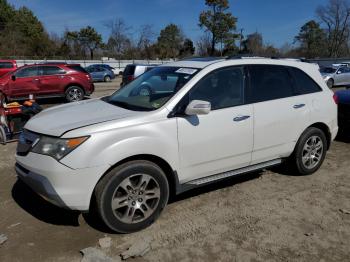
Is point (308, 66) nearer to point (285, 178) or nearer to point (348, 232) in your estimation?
point (285, 178)

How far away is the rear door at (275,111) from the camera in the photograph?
4.50m

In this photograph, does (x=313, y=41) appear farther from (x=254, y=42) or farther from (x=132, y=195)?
(x=132, y=195)

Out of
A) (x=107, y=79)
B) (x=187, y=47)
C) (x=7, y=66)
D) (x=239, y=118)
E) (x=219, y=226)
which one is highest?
(x=187, y=47)

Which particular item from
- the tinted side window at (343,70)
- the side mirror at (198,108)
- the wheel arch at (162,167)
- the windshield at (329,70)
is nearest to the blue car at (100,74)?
the windshield at (329,70)

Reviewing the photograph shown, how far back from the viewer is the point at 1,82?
1408cm

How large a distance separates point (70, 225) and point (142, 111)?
1.49 metres

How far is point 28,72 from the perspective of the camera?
1434 cm

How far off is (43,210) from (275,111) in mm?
3131

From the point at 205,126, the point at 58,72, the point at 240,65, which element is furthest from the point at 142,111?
the point at 58,72

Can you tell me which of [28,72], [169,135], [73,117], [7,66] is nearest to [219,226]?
[169,135]

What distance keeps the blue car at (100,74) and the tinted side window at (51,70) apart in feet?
55.1

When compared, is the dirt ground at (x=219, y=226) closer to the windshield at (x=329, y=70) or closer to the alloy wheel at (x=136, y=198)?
the alloy wheel at (x=136, y=198)

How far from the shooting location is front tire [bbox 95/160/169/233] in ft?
11.4

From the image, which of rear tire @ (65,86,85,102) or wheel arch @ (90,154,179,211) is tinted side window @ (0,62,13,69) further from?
wheel arch @ (90,154,179,211)
